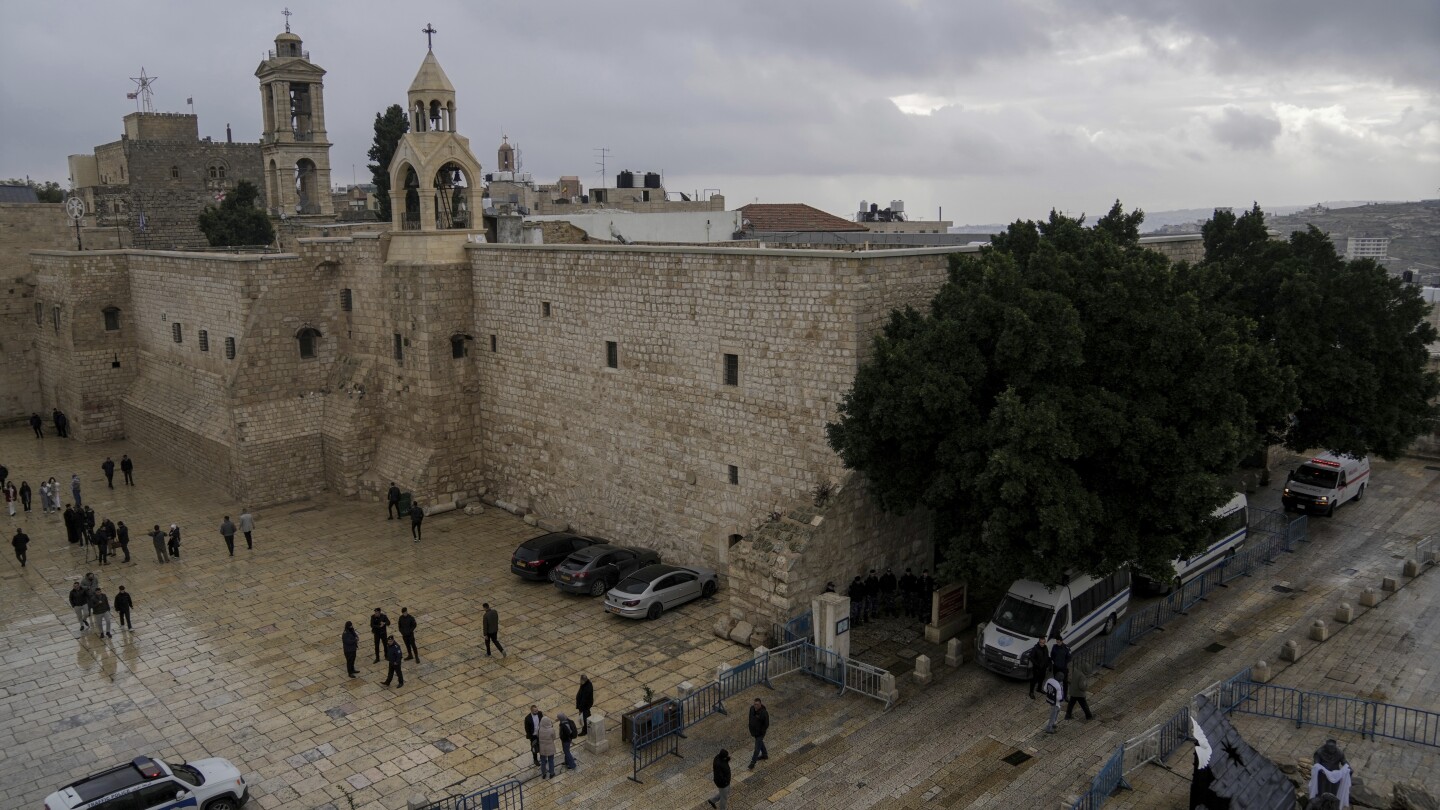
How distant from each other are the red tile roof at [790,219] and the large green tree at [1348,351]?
24.5 meters

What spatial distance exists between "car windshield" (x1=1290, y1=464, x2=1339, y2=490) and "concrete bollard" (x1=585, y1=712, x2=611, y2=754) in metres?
19.6

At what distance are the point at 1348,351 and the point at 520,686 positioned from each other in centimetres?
1925

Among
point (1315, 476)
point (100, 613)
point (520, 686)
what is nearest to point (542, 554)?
point (520, 686)

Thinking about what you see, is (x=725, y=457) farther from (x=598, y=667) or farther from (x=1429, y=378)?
(x=1429, y=378)

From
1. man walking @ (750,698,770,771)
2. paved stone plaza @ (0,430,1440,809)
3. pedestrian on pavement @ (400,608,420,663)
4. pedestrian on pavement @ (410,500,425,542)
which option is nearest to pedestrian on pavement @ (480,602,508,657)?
paved stone plaza @ (0,430,1440,809)

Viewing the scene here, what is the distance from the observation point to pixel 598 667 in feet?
57.6

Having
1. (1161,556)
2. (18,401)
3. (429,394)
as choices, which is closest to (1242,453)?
(1161,556)

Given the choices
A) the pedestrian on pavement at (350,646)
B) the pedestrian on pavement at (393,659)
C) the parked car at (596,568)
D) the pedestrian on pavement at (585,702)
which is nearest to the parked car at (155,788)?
the pedestrian on pavement at (393,659)

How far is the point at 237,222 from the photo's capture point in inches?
1873

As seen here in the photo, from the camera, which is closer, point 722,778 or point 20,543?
point 722,778

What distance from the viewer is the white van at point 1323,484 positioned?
24.1 m

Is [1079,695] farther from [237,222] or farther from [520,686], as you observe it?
[237,222]

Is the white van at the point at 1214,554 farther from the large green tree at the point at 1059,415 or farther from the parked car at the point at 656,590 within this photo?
the parked car at the point at 656,590

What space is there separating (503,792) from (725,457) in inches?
343
